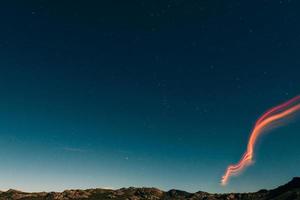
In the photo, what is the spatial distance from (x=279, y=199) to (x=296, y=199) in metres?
27.8

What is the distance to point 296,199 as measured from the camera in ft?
479

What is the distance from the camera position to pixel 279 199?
565 feet

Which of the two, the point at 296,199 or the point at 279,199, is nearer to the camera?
the point at 296,199
